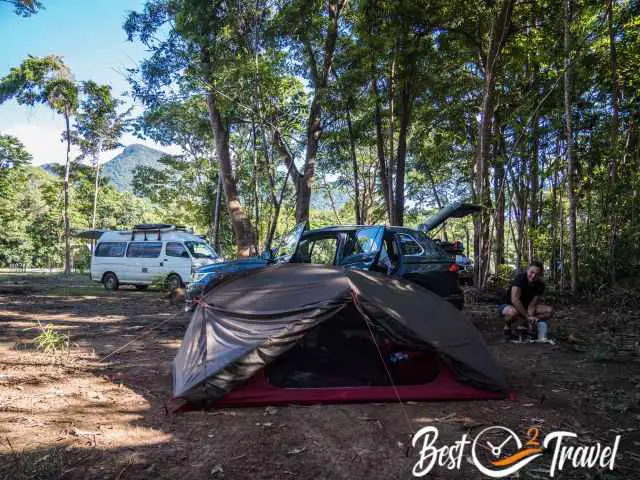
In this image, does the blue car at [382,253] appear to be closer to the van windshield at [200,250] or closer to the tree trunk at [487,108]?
the tree trunk at [487,108]

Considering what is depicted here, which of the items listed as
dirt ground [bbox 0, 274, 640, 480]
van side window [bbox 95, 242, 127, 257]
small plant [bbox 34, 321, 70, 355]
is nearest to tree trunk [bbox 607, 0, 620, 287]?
dirt ground [bbox 0, 274, 640, 480]

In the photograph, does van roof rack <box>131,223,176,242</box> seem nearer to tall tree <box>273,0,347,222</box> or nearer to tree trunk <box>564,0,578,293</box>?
tall tree <box>273,0,347,222</box>

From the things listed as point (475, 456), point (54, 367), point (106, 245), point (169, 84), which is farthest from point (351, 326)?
point (106, 245)

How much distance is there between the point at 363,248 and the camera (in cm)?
677

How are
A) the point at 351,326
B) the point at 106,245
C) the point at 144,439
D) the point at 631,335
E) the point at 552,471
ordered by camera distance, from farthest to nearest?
the point at 106,245
the point at 631,335
the point at 351,326
the point at 144,439
the point at 552,471

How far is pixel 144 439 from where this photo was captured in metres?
3.26

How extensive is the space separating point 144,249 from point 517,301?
12.5 m

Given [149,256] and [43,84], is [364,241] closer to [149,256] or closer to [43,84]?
[149,256]

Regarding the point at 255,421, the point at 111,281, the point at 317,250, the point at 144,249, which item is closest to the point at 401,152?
the point at 317,250

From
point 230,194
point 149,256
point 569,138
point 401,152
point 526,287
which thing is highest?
point 401,152

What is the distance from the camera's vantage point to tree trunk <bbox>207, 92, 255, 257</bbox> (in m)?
14.6

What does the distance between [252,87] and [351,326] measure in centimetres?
1023

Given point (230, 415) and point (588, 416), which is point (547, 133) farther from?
point (230, 415)

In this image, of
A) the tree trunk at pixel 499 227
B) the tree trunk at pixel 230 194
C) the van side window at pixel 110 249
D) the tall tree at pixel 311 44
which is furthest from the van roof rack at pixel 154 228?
the tree trunk at pixel 499 227
